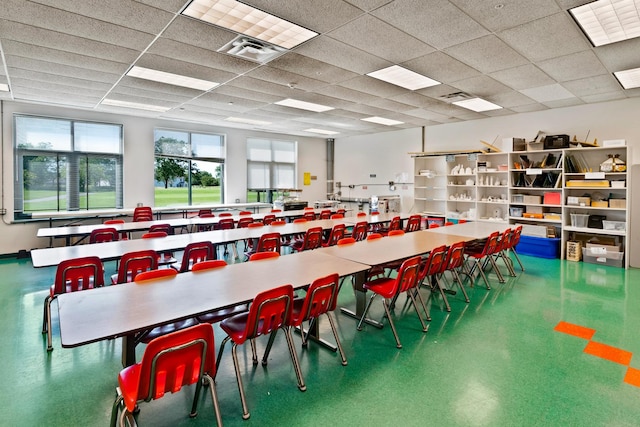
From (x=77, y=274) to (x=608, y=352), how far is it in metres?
4.81

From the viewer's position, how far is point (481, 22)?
3355mm

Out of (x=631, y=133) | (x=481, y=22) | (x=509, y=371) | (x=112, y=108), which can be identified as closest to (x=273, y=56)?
(x=481, y=22)

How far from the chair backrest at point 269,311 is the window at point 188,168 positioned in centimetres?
729

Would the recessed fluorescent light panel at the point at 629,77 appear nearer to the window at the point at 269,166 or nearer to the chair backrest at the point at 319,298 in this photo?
the chair backrest at the point at 319,298

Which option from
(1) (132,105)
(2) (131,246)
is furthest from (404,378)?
(1) (132,105)

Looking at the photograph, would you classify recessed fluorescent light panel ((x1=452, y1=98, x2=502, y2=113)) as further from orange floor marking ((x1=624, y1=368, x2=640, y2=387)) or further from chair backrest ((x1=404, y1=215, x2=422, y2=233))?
orange floor marking ((x1=624, y1=368, x2=640, y2=387))

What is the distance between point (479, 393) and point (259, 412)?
5.01ft

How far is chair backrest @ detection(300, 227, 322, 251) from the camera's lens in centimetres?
528

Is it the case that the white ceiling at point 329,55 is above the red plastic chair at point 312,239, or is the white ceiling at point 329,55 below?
above

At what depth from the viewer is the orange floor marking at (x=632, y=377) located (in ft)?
8.59

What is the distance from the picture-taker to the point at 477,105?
6859mm

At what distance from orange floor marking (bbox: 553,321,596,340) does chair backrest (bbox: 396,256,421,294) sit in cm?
156

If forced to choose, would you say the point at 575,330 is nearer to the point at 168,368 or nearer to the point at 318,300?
the point at 318,300

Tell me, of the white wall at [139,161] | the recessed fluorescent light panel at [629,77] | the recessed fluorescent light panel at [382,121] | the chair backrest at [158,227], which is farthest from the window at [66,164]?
the recessed fluorescent light panel at [629,77]
